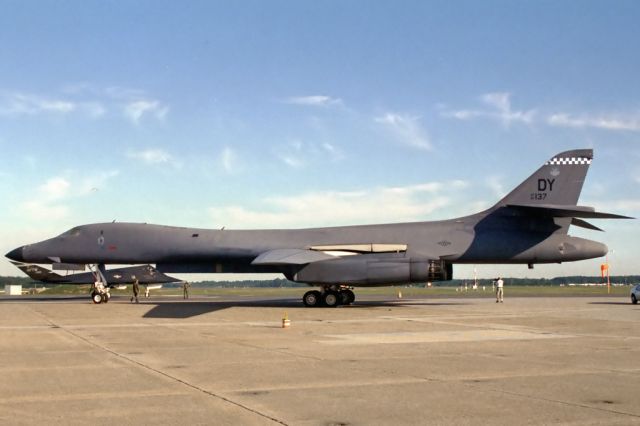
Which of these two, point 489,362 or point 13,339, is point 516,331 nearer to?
point 489,362

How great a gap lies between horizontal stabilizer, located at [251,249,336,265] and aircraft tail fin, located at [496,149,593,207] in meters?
8.67

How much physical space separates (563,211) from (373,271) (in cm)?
735

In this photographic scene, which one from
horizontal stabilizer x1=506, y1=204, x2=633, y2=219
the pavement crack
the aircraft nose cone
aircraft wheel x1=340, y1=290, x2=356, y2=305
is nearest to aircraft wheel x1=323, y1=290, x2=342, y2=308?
aircraft wheel x1=340, y1=290, x2=356, y2=305

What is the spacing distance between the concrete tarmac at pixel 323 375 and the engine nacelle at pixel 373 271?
7.89m

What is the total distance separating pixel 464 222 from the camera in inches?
1092

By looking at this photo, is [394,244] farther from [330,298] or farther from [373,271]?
[330,298]

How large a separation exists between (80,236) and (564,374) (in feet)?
87.7

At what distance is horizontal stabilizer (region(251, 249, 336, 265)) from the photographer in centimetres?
A: 2520

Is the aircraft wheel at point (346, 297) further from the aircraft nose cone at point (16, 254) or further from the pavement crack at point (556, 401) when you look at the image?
the pavement crack at point (556, 401)

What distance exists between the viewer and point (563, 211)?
24.9 metres

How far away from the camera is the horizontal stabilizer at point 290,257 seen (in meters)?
25.2

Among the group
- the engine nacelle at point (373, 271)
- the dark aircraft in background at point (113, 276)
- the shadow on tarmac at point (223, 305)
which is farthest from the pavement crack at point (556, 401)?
the dark aircraft in background at point (113, 276)

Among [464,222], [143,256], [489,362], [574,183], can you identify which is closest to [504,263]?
[464,222]

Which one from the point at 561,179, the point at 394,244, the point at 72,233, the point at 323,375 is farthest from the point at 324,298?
the point at 323,375
